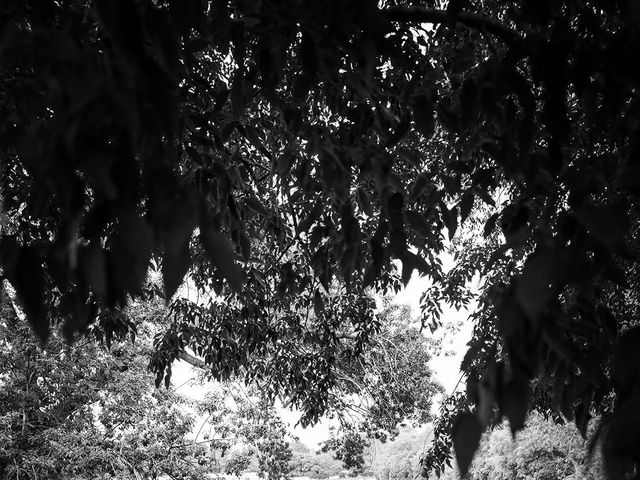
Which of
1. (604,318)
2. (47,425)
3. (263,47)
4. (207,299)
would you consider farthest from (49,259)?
(47,425)

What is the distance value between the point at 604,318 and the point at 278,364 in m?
3.13

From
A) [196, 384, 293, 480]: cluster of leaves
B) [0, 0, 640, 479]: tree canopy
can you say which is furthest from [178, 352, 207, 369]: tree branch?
[0, 0, 640, 479]: tree canopy

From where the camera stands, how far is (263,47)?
3.09 ft

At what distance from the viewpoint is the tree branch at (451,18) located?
1099mm

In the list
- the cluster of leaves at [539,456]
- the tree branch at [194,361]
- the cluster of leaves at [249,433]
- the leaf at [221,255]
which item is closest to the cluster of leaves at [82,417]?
the cluster of leaves at [249,433]

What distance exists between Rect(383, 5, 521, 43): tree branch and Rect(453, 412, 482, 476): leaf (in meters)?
0.71

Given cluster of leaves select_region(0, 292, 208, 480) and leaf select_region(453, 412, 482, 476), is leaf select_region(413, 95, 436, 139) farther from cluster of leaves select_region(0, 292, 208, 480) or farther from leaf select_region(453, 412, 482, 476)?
cluster of leaves select_region(0, 292, 208, 480)

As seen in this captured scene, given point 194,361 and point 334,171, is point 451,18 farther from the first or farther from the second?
point 194,361

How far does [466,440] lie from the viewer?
50 centimetres

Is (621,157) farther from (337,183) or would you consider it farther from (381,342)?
(381,342)

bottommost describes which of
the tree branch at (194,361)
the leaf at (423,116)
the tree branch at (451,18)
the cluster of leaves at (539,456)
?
the leaf at (423,116)

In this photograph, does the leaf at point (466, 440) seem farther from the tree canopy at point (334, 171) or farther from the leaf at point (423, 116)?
the leaf at point (423, 116)

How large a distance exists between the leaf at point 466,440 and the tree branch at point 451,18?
0.71m

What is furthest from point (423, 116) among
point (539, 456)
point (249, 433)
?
point (539, 456)
